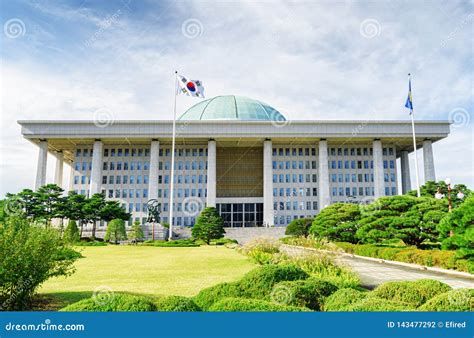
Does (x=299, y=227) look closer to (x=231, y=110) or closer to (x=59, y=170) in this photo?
(x=231, y=110)

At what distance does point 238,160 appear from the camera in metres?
71.7

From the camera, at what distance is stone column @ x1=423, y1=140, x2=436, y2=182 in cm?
6359

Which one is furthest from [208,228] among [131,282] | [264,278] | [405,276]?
[264,278]

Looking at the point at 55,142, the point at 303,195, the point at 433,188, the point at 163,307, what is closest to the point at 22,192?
the point at 55,142

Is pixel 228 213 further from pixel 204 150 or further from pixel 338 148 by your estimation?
pixel 338 148

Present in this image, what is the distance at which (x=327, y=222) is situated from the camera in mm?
33969

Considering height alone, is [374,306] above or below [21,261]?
below

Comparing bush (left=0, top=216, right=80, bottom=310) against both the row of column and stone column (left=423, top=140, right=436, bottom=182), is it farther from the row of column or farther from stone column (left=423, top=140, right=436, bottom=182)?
stone column (left=423, top=140, right=436, bottom=182)

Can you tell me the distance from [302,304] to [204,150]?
64.4 meters

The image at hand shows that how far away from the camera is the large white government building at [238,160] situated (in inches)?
2525

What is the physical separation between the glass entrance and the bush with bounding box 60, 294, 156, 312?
201ft

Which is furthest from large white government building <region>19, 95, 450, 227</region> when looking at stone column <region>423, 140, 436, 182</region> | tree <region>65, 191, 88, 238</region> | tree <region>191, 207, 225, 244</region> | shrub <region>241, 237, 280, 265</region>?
shrub <region>241, 237, 280, 265</region>

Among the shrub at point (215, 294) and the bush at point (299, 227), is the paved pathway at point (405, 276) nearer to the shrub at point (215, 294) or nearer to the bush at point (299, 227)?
the shrub at point (215, 294)

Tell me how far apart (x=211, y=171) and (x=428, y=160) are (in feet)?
125
